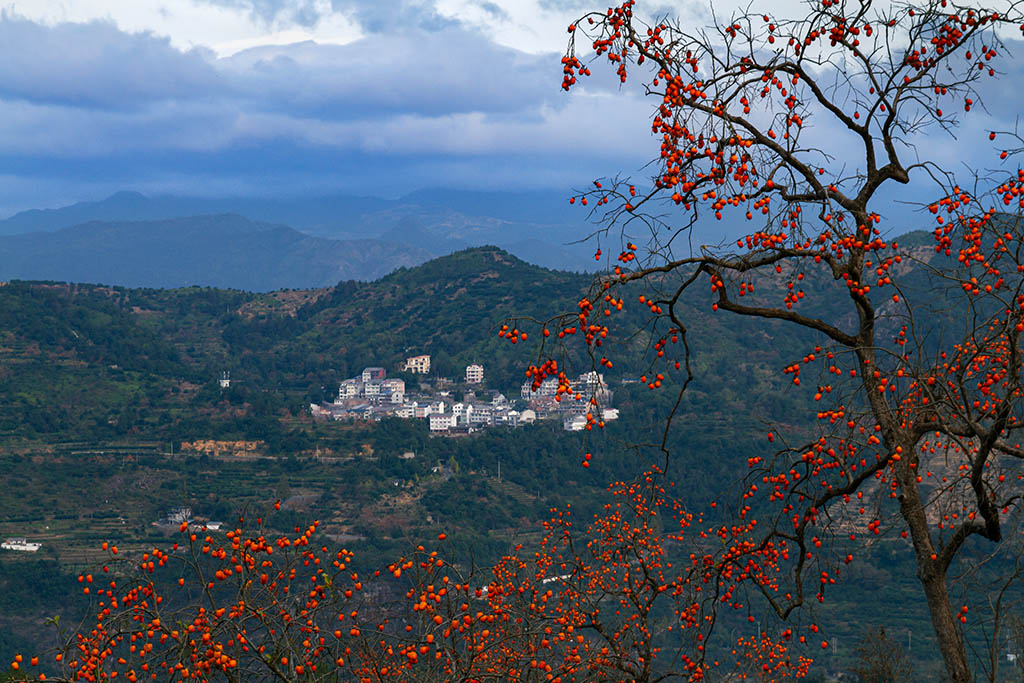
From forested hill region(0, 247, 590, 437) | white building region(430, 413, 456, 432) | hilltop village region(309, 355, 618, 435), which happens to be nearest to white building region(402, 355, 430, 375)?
hilltop village region(309, 355, 618, 435)

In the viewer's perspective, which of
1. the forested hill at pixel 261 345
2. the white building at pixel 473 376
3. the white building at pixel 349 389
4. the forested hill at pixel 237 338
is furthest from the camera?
the white building at pixel 473 376

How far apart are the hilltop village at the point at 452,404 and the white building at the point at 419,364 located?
35.9 inches

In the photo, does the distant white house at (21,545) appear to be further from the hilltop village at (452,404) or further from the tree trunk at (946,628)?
the tree trunk at (946,628)

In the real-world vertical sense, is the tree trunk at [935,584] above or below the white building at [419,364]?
below

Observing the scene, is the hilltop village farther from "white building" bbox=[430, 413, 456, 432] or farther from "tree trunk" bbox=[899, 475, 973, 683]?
"tree trunk" bbox=[899, 475, 973, 683]

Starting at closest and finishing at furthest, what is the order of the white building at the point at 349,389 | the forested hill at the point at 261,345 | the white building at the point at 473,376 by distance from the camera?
the forested hill at the point at 261,345, the white building at the point at 349,389, the white building at the point at 473,376

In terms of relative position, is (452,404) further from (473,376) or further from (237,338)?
(237,338)

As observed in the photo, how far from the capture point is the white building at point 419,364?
406ft

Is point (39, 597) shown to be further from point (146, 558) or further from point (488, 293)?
point (488, 293)

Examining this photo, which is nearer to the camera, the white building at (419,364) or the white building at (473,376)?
the white building at (473,376)

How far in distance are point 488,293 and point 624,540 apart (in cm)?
12799

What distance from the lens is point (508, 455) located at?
300 feet

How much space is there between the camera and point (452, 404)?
10719cm

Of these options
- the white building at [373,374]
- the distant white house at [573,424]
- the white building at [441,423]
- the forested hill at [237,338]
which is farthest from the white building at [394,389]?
the distant white house at [573,424]
